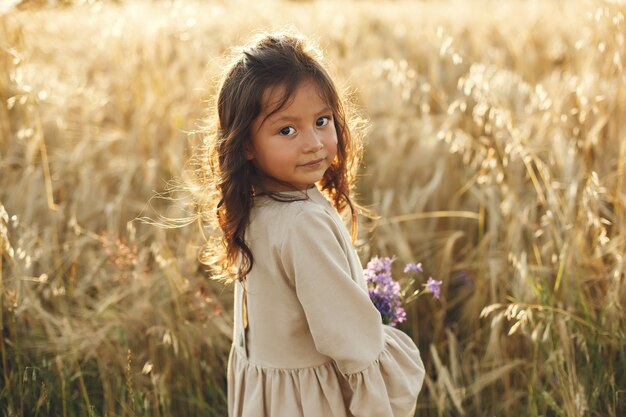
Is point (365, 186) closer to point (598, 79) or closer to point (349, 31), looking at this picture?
point (598, 79)

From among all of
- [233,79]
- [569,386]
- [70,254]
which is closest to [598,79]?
[569,386]

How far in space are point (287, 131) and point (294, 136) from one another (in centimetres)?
2

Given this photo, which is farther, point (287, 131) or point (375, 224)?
point (375, 224)

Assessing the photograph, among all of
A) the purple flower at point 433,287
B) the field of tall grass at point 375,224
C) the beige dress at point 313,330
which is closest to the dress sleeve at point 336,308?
the beige dress at point 313,330

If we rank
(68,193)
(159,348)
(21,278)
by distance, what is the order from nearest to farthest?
1. (21,278)
2. (159,348)
3. (68,193)

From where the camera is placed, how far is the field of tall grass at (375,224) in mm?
2354

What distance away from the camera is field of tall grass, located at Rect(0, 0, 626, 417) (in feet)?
7.72

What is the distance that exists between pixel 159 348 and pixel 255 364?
1010mm

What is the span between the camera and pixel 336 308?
1.58 m

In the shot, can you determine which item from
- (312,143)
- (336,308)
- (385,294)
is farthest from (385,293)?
(312,143)

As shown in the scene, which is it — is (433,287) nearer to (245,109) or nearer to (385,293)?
(385,293)

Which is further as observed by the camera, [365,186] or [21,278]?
[365,186]

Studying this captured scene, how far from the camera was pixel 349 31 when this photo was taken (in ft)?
16.3

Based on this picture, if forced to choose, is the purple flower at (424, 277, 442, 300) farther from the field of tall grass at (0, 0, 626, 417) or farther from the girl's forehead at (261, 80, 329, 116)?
the girl's forehead at (261, 80, 329, 116)
